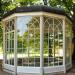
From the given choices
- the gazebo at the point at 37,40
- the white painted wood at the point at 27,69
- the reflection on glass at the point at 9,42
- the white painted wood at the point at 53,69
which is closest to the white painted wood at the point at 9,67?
the gazebo at the point at 37,40

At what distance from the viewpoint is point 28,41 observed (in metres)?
13.1

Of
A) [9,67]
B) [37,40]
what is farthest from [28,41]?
[9,67]

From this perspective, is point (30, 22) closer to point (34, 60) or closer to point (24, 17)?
point (24, 17)

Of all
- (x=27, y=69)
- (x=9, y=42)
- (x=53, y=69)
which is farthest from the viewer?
(x=9, y=42)

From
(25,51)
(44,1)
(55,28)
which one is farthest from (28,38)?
(44,1)

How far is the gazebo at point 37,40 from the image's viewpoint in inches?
497

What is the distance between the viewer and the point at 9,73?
13156mm

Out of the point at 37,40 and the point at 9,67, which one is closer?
the point at 37,40

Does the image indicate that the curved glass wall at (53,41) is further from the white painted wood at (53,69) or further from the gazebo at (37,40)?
the white painted wood at (53,69)

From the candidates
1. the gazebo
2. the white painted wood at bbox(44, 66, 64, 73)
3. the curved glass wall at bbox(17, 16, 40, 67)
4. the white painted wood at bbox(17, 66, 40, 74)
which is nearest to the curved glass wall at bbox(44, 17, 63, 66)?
the gazebo

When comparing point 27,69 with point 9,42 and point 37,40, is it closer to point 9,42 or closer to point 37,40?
point 37,40

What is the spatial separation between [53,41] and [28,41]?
1387mm

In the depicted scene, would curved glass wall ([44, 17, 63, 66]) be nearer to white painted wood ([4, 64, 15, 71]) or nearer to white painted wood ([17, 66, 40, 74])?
white painted wood ([17, 66, 40, 74])

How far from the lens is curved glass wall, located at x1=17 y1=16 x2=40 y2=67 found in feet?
42.4
